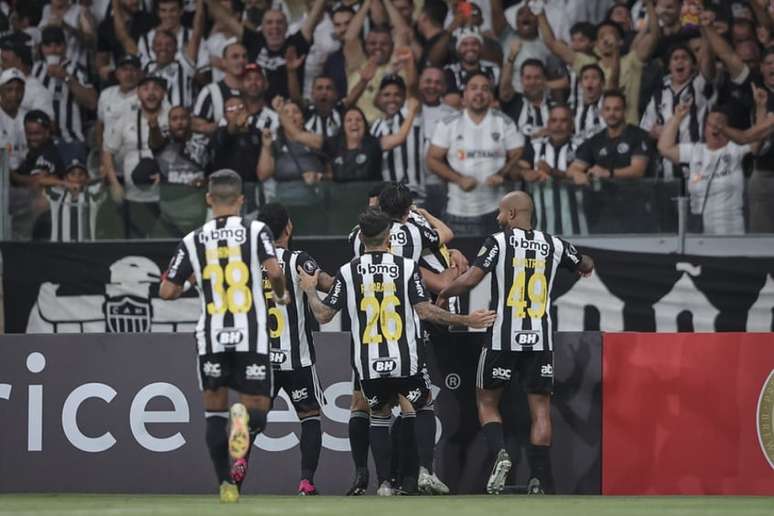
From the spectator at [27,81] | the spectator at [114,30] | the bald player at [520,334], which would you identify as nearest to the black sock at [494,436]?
the bald player at [520,334]

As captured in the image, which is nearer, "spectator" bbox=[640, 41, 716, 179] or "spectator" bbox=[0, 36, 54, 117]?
"spectator" bbox=[640, 41, 716, 179]

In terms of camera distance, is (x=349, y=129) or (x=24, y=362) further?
(x=349, y=129)

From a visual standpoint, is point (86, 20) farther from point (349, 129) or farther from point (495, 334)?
point (495, 334)

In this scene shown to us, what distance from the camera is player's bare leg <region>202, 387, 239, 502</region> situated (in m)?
8.10

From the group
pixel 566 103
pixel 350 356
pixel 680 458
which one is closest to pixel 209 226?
pixel 350 356

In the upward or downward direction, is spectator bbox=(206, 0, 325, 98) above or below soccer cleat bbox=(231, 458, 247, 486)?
above

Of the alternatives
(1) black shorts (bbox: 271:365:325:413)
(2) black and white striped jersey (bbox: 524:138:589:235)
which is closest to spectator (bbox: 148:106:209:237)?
(2) black and white striped jersey (bbox: 524:138:589:235)

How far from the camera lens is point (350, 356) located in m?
10.4

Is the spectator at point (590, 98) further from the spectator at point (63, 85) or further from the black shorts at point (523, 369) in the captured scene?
the spectator at point (63, 85)

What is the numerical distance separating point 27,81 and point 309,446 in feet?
27.0

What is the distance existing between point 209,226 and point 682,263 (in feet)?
21.0

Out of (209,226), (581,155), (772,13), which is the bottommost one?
(209,226)

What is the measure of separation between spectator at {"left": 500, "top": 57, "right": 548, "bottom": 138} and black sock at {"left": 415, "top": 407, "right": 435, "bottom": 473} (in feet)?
18.8

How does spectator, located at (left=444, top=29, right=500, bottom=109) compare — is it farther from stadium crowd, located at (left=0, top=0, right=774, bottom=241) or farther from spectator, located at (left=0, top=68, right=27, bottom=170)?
spectator, located at (left=0, top=68, right=27, bottom=170)
